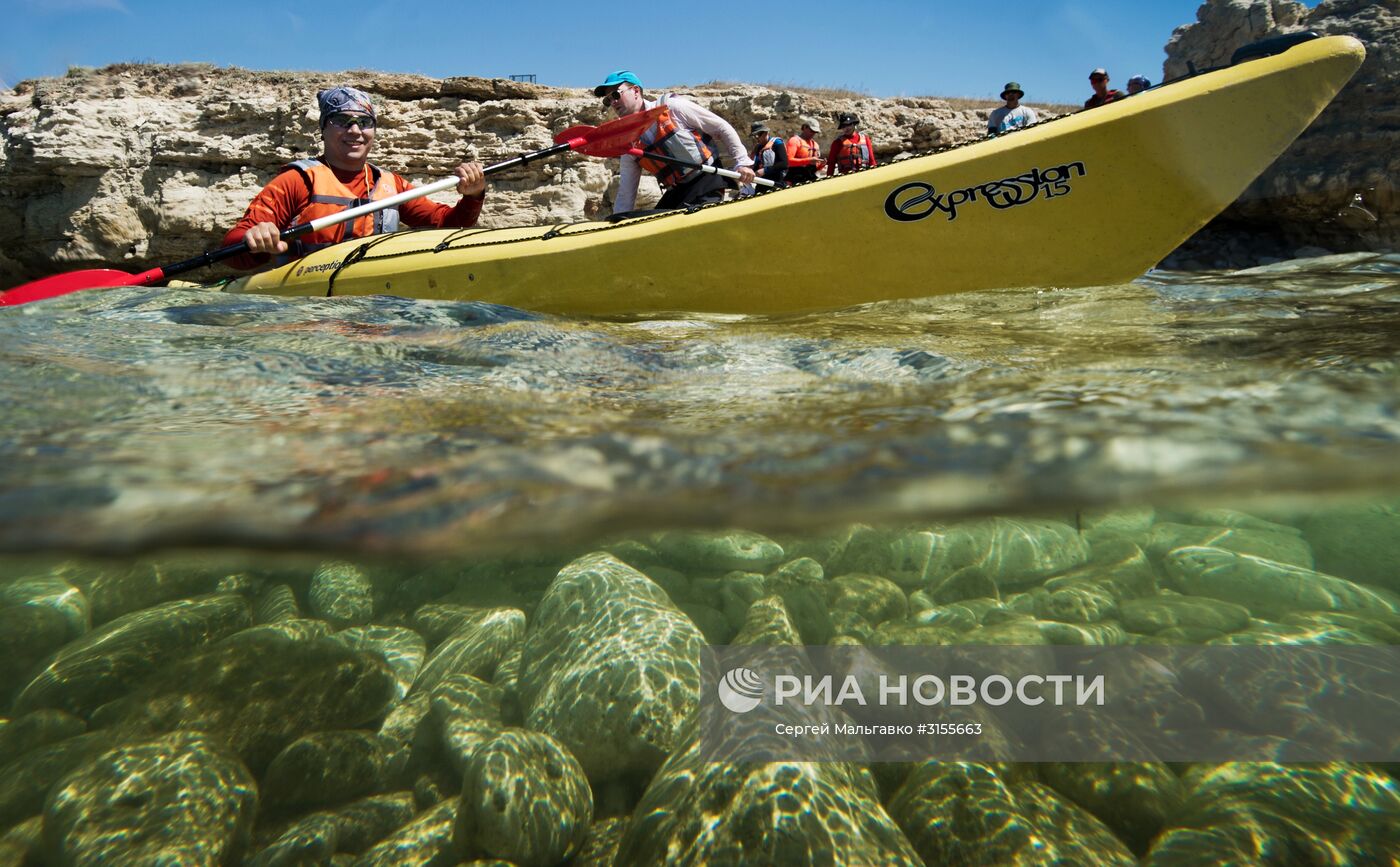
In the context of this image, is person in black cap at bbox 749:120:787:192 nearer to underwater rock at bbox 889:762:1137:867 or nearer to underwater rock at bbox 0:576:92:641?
underwater rock at bbox 0:576:92:641

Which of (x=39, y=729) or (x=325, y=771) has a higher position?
(x=39, y=729)

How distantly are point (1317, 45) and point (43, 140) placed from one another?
48.2 ft

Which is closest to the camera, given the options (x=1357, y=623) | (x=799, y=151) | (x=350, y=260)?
(x=1357, y=623)

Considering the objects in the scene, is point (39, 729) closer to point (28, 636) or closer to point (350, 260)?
point (28, 636)

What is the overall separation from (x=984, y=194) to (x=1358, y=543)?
2.29 m

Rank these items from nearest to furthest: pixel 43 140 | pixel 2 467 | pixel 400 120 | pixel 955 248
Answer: pixel 2 467, pixel 955 248, pixel 43 140, pixel 400 120

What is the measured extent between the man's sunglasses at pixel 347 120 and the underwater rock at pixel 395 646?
3.86 m

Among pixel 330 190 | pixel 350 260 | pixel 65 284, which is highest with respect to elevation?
pixel 330 190

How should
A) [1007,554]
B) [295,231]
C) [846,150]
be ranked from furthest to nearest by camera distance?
[846,150], [295,231], [1007,554]

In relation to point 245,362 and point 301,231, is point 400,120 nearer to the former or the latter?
point 301,231

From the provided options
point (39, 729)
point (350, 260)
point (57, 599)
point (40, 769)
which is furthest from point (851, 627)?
point (350, 260)

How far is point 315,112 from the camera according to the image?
10.8m

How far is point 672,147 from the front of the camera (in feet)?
18.7

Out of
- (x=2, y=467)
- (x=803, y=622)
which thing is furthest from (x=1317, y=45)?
(x=2, y=467)
